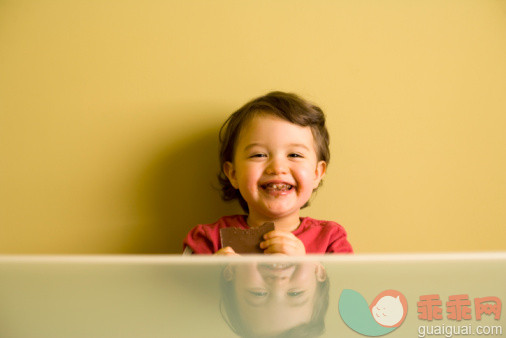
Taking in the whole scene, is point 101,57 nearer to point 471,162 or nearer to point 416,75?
point 416,75

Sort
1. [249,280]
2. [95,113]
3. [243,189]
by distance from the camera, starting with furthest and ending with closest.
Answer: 1. [95,113]
2. [243,189]
3. [249,280]

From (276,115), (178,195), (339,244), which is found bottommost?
(339,244)

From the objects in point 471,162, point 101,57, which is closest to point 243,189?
point 101,57

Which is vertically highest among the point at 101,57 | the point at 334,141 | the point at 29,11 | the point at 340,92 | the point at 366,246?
the point at 29,11

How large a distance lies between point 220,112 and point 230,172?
146 millimetres

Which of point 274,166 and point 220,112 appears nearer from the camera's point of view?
point 274,166

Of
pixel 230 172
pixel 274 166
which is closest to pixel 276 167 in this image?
pixel 274 166

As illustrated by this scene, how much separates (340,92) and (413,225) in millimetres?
342

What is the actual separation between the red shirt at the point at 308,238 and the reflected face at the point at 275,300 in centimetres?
27

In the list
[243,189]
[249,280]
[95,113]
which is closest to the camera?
[249,280]

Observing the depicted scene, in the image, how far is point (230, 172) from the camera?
2.58ft

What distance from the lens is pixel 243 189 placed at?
2.40 feet

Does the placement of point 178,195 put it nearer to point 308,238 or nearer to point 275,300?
point 308,238

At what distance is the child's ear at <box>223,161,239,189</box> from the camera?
78 cm
